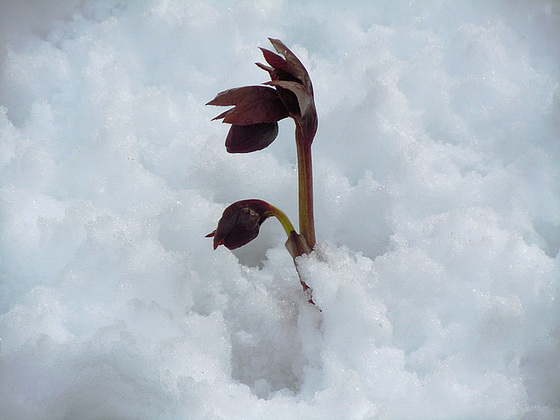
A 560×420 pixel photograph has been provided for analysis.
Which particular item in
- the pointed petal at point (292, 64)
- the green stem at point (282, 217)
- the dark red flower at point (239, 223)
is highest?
the pointed petal at point (292, 64)

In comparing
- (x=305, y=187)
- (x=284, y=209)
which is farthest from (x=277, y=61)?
(x=284, y=209)

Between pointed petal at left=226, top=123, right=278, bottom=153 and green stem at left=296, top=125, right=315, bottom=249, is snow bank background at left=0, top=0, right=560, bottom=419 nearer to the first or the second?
green stem at left=296, top=125, right=315, bottom=249

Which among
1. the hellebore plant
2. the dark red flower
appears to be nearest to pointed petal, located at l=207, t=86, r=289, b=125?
the hellebore plant

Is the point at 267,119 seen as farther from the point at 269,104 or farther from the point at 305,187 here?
the point at 305,187

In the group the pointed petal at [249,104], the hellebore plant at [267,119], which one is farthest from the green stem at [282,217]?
the pointed petal at [249,104]

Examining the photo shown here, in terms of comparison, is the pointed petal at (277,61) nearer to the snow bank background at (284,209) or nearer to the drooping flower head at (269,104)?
the drooping flower head at (269,104)

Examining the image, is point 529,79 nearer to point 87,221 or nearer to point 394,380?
point 394,380

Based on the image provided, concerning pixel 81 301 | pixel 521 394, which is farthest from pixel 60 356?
pixel 521 394
